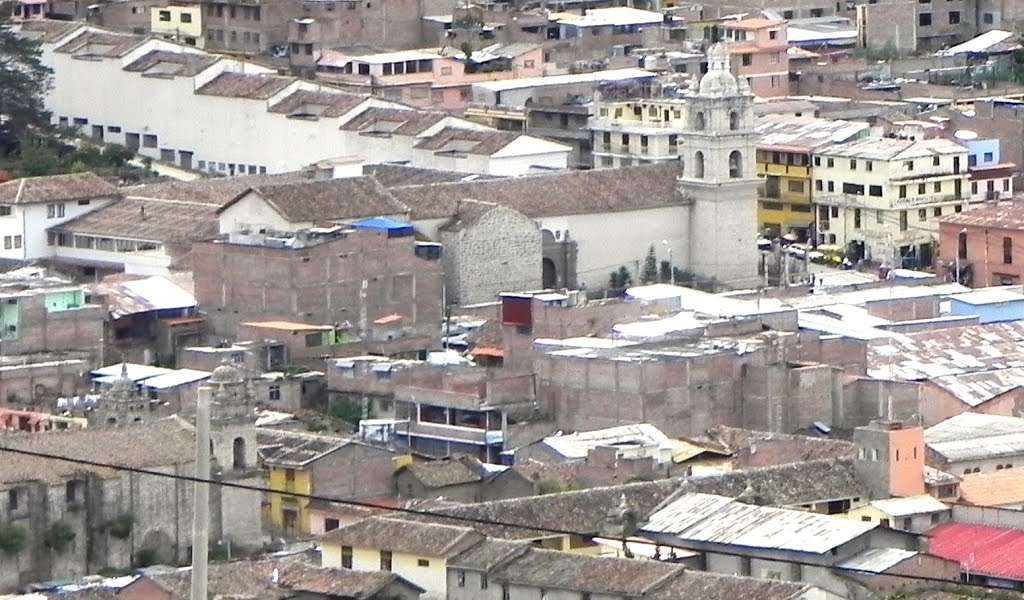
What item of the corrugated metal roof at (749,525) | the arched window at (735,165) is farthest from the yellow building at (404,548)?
the arched window at (735,165)

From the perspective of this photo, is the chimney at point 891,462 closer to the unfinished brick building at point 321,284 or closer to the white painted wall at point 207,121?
the unfinished brick building at point 321,284

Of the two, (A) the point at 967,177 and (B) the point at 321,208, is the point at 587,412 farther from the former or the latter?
(A) the point at 967,177

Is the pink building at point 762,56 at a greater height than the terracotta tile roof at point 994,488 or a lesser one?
greater

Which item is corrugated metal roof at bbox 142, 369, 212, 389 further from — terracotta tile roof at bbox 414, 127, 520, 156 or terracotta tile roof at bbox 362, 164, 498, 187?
terracotta tile roof at bbox 414, 127, 520, 156

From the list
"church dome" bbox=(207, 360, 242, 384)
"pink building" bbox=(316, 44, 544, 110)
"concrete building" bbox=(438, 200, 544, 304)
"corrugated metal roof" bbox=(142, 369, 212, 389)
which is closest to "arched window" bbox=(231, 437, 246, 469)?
"church dome" bbox=(207, 360, 242, 384)

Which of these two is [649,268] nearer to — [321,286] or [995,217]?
[995,217]

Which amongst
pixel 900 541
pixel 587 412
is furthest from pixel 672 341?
pixel 900 541

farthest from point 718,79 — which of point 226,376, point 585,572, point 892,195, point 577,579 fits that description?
point 577,579
